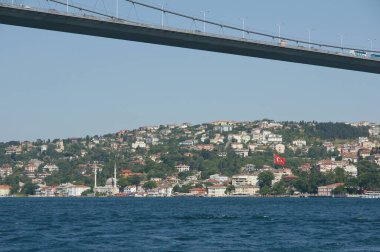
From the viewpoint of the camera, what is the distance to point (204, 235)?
Answer: 3016cm

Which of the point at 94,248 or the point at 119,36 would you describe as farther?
the point at 119,36

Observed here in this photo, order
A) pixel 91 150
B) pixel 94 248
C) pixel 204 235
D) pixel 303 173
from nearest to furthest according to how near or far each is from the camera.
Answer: pixel 94 248, pixel 204 235, pixel 303 173, pixel 91 150

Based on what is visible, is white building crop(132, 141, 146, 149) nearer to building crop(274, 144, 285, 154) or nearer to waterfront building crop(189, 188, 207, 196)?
building crop(274, 144, 285, 154)

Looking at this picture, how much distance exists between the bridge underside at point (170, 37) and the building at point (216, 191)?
3402 inches

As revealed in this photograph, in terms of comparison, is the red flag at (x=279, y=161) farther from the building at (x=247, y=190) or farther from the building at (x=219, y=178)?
the building at (x=247, y=190)

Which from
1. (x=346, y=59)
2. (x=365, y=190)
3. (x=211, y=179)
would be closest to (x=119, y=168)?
(x=211, y=179)

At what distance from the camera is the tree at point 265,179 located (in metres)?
126

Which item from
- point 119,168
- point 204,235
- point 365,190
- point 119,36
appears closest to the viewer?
point 204,235

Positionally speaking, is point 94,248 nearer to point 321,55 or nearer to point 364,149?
point 321,55

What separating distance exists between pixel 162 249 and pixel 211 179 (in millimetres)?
116887

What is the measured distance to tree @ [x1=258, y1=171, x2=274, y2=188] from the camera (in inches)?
4970

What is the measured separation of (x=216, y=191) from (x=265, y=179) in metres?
7.36

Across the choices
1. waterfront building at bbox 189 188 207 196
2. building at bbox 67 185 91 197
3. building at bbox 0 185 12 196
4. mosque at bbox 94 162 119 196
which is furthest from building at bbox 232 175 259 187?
building at bbox 0 185 12 196

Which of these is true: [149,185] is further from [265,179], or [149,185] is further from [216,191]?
[265,179]
